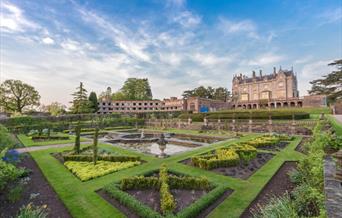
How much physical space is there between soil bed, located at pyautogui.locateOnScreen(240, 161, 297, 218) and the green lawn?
126 millimetres

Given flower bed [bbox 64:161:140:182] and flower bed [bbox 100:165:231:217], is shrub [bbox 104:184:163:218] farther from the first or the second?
flower bed [bbox 64:161:140:182]

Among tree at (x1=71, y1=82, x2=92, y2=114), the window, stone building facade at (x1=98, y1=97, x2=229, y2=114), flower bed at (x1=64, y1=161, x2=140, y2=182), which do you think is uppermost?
the window

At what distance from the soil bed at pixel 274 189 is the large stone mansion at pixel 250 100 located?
4329 centimetres

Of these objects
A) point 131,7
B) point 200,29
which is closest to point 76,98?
point 131,7

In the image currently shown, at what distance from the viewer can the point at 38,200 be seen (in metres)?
5.17

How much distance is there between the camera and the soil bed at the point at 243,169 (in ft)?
23.9

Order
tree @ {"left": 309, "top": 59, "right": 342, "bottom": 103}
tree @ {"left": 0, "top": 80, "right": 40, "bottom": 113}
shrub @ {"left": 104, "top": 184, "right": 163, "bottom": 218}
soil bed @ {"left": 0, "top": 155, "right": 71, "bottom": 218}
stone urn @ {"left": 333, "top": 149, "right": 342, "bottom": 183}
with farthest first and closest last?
tree @ {"left": 0, "top": 80, "right": 40, "bottom": 113} < tree @ {"left": 309, "top": 59, "right": 342, "bottom": 103} < soil bed @ {"left": 0, "top": 155, "right": 71, "bottom": 218} < shrub @ {"left": 104, "top": 184, "right": 163, "bottom": 218} < stone urn @ {"left": 333, "top": 149, "right": 342, "bottom": 183}

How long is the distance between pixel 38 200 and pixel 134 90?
69.8m

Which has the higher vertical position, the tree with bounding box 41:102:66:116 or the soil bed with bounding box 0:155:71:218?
the tree with bounding box 41:102:66:116

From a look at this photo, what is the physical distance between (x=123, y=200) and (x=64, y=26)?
1209cm

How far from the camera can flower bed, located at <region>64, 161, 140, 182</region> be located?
7004 mm

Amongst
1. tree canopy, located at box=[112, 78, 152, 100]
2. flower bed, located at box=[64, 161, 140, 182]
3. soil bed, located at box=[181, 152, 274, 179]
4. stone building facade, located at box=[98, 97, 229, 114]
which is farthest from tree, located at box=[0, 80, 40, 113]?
soil bed, located at box=[181, 152, 274, 179]

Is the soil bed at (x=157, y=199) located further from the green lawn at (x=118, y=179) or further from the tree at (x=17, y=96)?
the tree at (x=17, y=96)

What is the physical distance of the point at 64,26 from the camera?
459 inches
